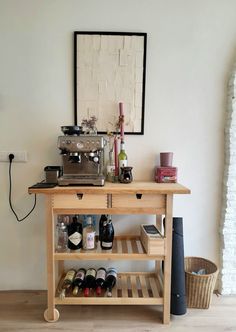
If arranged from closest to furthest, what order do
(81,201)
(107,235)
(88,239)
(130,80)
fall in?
1. (81,201)
2. (88,239)
3. (107,235)
4. (130,80)

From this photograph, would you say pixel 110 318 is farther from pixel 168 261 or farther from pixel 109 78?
pixel 109 78

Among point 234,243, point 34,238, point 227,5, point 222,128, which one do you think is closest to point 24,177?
point 34,238

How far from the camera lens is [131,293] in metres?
1.74

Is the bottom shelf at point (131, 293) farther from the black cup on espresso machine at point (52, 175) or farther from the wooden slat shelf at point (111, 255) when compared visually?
the black cup on espresso machine at point (52, 175)

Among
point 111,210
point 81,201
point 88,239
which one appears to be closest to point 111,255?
point 88,239

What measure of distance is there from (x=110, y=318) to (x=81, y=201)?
83 centimetres

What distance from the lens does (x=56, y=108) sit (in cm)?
190

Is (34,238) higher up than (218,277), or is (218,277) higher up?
(34,238)

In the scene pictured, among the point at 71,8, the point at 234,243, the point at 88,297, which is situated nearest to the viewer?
the point at 88,297

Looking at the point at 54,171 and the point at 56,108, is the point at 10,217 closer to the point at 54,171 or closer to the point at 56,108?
the point at 54,171

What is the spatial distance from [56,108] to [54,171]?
1.71ft

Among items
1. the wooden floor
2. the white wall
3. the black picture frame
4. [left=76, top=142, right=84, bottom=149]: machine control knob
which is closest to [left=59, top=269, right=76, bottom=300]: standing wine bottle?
the wooden floor

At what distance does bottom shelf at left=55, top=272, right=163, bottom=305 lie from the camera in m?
1.63

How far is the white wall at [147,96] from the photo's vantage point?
1.85 meters
